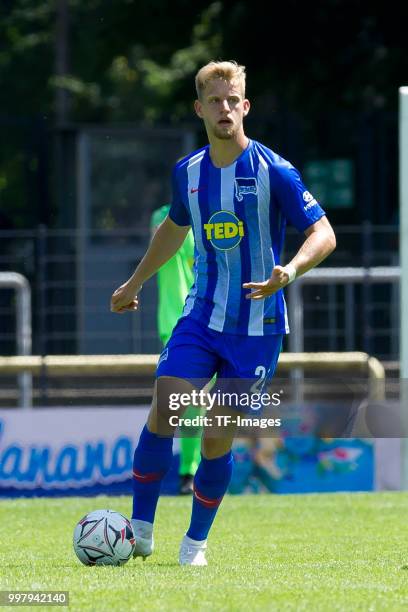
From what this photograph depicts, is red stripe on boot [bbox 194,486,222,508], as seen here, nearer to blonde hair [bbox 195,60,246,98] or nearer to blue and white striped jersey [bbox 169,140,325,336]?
blue and white striped jersey [bbox 169,140,325,336]

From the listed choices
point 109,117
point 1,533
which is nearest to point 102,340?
point 1,533

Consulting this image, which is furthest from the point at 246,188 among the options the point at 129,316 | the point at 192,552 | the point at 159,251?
the point at 129,316

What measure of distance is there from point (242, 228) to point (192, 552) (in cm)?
146

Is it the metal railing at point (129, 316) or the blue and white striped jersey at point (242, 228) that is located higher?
the blue and white striped jersey at point (242, 228)

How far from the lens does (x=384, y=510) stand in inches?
367

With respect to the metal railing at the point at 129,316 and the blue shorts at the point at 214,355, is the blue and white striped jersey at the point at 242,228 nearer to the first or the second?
the blue shorts at the point at 214,355

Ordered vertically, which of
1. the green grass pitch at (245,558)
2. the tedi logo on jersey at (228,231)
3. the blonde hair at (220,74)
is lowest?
the green grass pitch at (245,558)

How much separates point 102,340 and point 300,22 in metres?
8.99

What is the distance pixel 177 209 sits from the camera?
6.61 meters

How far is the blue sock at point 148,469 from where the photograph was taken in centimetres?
646

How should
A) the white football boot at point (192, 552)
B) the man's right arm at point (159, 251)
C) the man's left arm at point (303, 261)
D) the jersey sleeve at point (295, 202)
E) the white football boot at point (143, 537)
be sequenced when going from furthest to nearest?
the man's right arm at point (159, 251) < the white football boot at point (143, 537) < the white football boot at point (192, 552) < the jersey sleeve at point (295, 202) < the man's left arm at point (303, 261)

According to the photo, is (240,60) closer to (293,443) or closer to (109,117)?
(293,443)

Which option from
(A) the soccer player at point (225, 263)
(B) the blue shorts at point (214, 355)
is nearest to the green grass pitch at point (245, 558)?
(A) the soccer player at point (225, 263)

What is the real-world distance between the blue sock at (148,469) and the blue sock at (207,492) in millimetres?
178
